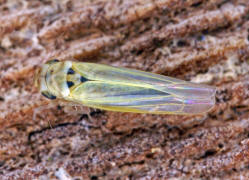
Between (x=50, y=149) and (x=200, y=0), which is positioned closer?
(x=50, y=149)

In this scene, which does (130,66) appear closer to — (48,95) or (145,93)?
(145,93)

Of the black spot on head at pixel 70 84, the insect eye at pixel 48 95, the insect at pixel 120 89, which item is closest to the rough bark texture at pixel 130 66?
the insect eye at pixel 48 95

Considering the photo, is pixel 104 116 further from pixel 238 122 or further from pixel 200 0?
pixel 200 0

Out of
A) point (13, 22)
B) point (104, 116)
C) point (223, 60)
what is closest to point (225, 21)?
point (223, 60)

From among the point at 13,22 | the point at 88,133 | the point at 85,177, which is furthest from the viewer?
the point at 13,22

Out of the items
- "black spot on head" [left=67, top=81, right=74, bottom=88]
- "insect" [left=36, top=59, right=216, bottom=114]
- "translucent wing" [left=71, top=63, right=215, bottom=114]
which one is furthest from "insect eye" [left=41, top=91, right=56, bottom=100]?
"translucent wing" [left=71, top=63, right=215, bottom=114]

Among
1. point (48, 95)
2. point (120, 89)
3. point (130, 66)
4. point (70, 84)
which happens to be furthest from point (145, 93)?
A: point (48, 95)

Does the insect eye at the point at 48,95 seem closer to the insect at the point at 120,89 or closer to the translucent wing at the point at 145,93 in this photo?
the insect at the point at 120,89
